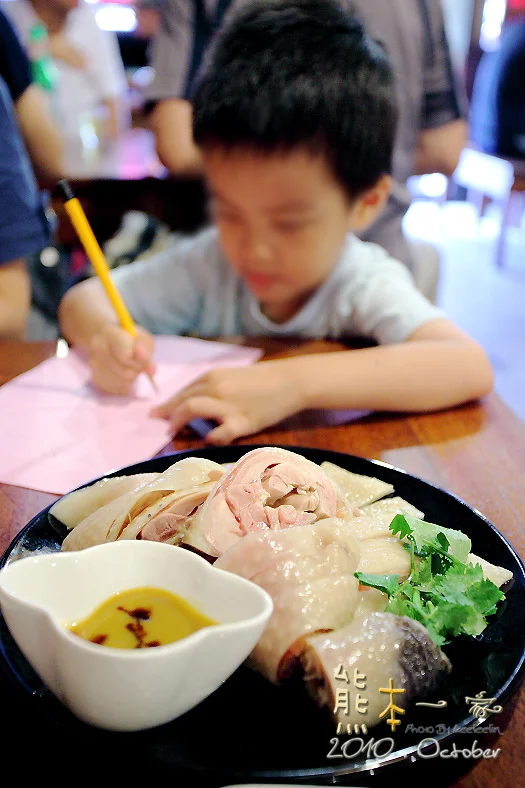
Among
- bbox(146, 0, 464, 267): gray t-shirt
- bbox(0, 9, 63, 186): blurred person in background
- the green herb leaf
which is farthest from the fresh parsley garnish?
bbox(0, 9, 63, 186): blurred person in background

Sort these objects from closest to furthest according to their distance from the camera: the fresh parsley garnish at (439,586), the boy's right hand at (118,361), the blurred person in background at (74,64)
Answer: the fresh parsley garnish at (439,586)
the boy's right hand at (118,361)
the blurred person in background at (74,64)

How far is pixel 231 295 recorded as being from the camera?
1.47 metres

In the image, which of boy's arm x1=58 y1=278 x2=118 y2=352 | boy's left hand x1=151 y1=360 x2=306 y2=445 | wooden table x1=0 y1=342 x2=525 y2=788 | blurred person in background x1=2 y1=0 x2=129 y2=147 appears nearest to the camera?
wooden table x1=0 y1=342 x2=525 y2=788

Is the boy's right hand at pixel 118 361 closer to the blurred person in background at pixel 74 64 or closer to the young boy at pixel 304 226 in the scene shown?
the young boy at pixel 304 226

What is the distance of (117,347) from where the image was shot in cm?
110

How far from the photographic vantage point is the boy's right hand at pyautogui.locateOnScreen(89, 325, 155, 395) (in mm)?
1084

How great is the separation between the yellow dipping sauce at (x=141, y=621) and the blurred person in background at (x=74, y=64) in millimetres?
2568

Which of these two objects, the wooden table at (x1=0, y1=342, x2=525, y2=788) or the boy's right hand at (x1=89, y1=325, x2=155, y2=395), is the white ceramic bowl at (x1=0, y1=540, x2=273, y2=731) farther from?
the boy's right hand at (x1=89, y1=325, x2=155, y2=395)

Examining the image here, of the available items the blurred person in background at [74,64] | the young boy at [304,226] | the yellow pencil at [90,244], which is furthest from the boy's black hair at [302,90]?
the blurred person in background at [74,64]

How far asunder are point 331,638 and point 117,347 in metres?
0.74

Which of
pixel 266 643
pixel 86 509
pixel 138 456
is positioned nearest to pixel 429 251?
pixel 138 456

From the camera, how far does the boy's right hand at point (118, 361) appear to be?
3.56 ft

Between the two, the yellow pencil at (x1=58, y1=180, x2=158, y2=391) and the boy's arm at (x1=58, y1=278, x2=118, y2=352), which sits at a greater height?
the yellow pencil at (x1=58, y1=180, x2=158, y2=391)

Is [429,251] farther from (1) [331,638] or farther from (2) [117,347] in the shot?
(1) [331,638]
